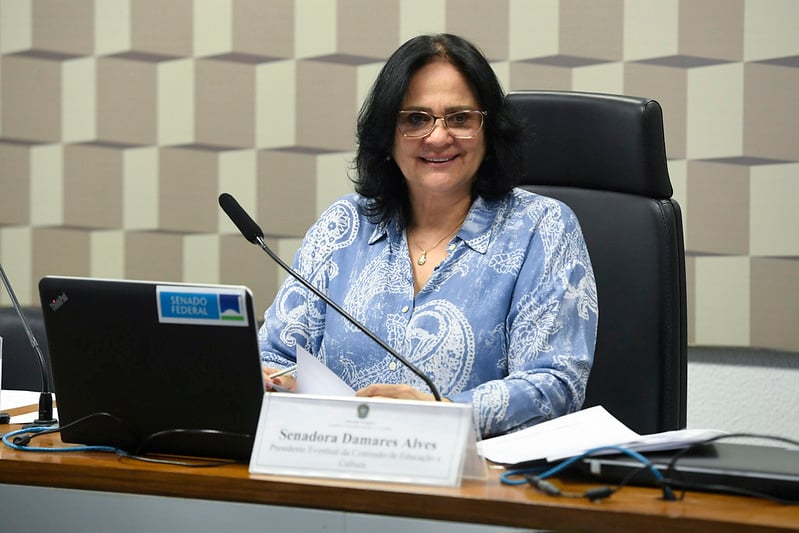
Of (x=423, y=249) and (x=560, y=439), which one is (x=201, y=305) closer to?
(x=560, y=439)

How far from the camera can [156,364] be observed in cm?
130

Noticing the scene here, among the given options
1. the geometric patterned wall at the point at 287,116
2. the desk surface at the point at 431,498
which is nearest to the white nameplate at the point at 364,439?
the desk surface at the point at 431,498

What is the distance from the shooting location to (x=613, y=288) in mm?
1992

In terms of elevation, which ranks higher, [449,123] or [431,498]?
[449,123]

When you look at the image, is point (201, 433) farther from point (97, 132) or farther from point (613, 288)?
point (97, 132)

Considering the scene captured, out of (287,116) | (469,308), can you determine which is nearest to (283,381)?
(469,308)

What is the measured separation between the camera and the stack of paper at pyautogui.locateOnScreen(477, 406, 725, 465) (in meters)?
1.26

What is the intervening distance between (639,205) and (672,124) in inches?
20.9

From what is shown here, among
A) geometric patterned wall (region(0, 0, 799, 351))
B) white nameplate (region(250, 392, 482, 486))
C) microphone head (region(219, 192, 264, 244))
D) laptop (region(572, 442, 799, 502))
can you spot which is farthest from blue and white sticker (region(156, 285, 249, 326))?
geometric patterned wall (region(0, 0, 799, 351))

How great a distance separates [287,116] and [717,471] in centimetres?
180

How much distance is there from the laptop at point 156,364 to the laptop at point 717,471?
1.41 ft

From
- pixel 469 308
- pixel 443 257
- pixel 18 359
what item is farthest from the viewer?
pixel 18 359

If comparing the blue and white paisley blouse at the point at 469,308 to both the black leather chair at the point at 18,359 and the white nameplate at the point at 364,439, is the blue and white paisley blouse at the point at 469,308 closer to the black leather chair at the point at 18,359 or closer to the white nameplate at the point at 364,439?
the white nameplate at the point at 364,439

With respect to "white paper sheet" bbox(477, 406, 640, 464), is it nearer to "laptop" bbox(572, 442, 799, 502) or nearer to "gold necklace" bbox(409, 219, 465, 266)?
"laptop" bbox(572, 442, 799, 502)
